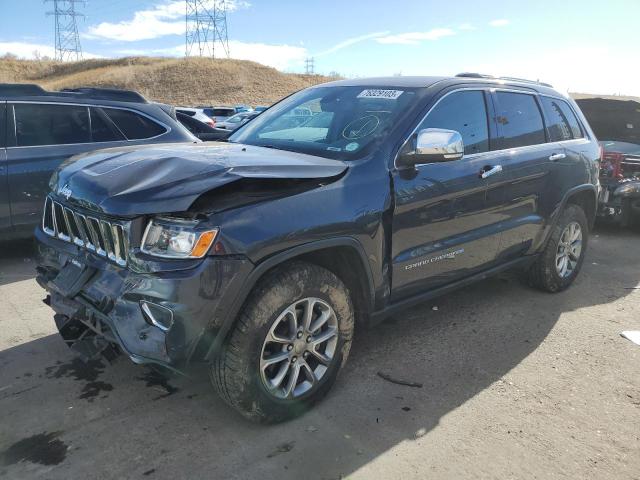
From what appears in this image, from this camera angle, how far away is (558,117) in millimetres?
4934

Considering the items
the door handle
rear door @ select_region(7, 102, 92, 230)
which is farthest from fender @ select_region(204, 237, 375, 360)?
rear door @ select_region(7, 102, 92, 230)

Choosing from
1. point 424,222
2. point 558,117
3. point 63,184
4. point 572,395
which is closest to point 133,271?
point 63,184

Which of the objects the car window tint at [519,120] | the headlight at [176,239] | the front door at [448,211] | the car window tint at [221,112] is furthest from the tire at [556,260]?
the car window tint at [221,112]

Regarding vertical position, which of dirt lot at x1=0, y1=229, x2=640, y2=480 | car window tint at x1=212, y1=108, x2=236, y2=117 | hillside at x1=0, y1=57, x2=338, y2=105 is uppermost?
hillside at x1=0, y1=57, x2=338, y2=105

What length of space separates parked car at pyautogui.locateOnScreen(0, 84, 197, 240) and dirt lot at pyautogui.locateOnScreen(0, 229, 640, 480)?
4.89ft

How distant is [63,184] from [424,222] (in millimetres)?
2139

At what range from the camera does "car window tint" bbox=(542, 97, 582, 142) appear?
15.7ft

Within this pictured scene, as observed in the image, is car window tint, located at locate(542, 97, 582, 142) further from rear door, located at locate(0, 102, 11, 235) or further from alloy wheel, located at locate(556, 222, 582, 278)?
rear door, located at locate(0, 102, 11, 235)

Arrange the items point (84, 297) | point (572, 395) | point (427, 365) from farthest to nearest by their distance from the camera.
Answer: point (427, 365), point (572, 395), point (84, 297)

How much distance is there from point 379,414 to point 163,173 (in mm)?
1759

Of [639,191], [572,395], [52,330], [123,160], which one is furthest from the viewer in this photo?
[639,191]

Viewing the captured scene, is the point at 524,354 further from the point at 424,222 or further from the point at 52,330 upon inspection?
the point at 52,330

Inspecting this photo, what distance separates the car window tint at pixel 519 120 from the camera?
4184 millimetres

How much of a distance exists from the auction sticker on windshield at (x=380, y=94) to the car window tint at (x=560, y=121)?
5.89ft
